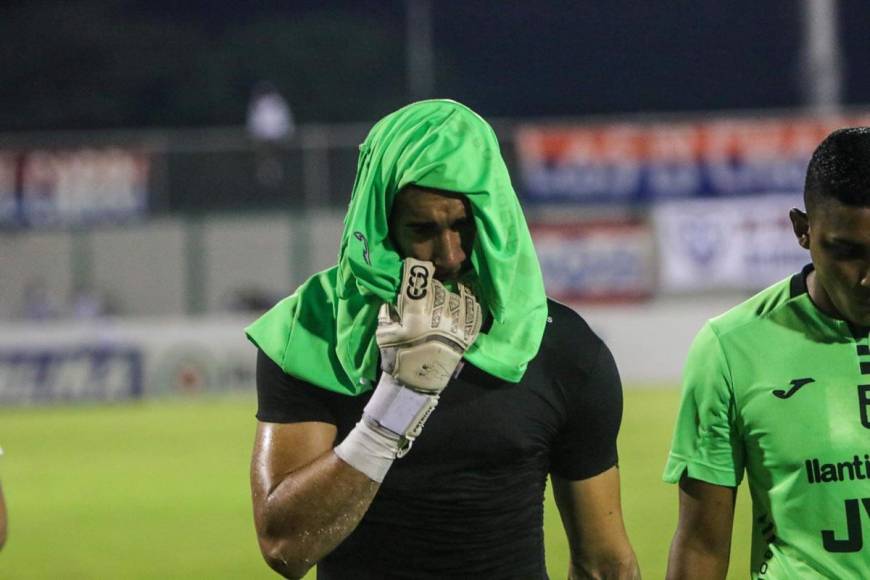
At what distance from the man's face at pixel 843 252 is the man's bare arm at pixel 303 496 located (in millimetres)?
1174

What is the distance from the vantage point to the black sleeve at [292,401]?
10.9 ft

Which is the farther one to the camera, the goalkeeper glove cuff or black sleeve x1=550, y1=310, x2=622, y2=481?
black sleeve x1=550, y1=310, x2=622, y2=481

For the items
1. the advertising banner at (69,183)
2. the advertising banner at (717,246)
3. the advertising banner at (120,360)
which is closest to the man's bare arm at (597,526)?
the advertising banner at (120,360)

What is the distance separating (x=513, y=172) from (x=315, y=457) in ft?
68.1

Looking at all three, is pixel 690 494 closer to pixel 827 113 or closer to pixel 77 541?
pixel 77 541

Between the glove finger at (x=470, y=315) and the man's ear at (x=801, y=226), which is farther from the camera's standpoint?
the man's ear at (x=801, y=226)

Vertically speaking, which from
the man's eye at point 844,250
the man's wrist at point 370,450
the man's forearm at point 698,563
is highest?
the man's eye at point 844,250

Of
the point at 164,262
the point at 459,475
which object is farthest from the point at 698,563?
the point at 164,262

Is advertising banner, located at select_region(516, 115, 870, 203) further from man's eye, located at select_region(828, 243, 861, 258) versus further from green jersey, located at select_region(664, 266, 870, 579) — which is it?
man's eye, located at select_region(828, 243, 861, 258)

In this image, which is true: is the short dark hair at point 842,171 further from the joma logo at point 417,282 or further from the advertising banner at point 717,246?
the advertising banner at point 717,246

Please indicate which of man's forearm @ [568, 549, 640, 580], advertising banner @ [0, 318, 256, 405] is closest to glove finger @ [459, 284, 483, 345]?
man's forearm @ [568, 549, 640, 580]

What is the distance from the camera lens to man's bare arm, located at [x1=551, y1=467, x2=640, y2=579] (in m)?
3.53

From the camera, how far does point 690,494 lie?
3721 millimetres

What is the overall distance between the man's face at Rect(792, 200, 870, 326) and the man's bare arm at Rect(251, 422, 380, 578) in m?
1.17
